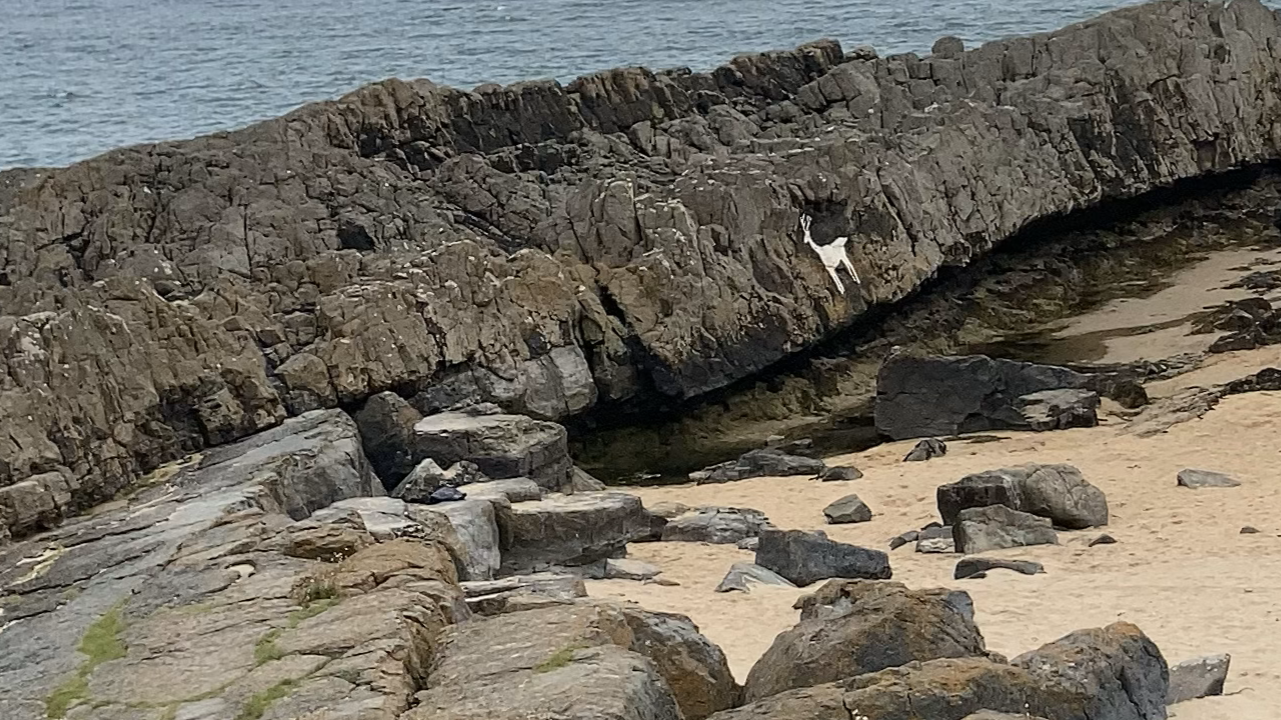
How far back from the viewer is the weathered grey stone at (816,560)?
12.1m

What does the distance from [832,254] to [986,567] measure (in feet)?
36.7

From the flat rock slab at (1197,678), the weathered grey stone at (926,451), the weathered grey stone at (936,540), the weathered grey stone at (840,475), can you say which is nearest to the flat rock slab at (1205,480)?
the weathered grey stone at (936,540)

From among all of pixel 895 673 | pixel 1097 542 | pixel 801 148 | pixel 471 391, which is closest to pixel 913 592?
pixel 895 673

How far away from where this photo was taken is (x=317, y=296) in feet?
62.8

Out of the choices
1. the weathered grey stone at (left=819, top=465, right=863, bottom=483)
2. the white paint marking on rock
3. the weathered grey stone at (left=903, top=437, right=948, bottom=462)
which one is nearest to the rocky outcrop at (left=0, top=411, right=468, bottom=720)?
the weathered grey stone at (left=819, top=465, right=863, bottom=483)

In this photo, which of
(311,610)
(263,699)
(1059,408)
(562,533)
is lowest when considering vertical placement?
(1059,408)

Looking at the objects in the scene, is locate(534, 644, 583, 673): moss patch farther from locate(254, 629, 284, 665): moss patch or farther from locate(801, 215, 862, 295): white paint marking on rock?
locate(801, 215, 862, 295): white paint marking on rock

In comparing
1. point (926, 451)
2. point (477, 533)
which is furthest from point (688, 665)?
point (926, 451)

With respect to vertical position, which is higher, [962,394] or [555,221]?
[555,221]

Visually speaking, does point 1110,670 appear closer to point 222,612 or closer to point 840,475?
point 222,612

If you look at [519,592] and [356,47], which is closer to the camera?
[519,592]

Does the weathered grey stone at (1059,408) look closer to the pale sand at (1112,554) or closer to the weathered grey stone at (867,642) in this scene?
the pale sand at (1112,554)

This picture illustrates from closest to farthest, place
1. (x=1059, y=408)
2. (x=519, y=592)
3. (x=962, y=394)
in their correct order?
1. (x=519, y=592)
2. (x=1059, y=408)
3. (x=962, y=394)

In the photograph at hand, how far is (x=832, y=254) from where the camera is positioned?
74.7 ft
